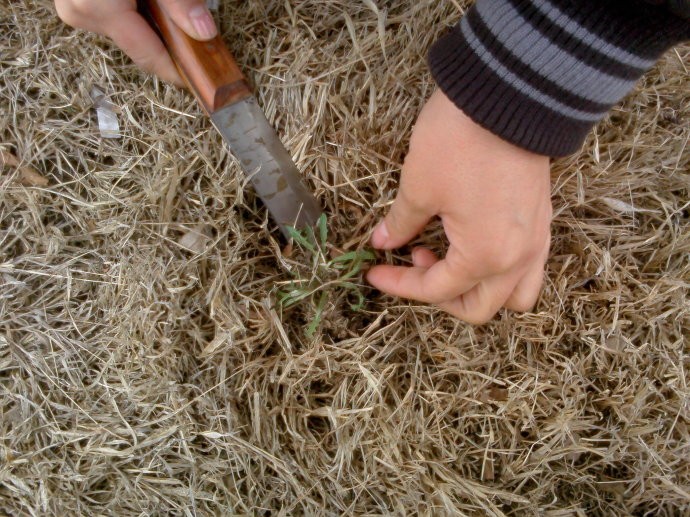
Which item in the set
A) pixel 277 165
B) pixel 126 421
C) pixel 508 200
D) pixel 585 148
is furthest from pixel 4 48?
pixel 585 148

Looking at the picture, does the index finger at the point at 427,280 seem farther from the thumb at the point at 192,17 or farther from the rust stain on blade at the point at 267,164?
the thumb at the point at 192,17

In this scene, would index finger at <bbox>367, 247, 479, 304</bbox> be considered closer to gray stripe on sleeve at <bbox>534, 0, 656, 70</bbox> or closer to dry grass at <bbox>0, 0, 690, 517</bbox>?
dry grass at <bbox>0, 0, 690, 517</bbox>

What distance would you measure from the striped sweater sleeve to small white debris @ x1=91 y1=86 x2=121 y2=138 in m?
0.68

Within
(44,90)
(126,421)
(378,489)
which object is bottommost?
(378,489)

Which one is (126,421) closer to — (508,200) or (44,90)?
(44,90)

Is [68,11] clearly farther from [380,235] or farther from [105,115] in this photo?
[380,235]

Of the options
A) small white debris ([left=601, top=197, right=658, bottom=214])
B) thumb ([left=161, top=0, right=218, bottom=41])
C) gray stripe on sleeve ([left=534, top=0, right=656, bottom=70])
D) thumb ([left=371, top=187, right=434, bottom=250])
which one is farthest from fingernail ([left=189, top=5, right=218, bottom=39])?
small white debris ([left=601, top=197, right=658, bottom=214])

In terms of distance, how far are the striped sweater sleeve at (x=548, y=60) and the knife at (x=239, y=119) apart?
38 centimetres

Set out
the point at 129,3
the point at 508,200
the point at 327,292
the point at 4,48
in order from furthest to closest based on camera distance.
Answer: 1. the point at 4,48
2. the point at 327,292
3. the point at 129,3
4. the point at 508,200

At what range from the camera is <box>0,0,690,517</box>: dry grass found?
43.2 inches

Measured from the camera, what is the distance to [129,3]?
99cm

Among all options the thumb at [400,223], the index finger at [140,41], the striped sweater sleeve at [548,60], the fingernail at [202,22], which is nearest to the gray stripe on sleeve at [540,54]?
the striped sweater sleeve at [548,60]

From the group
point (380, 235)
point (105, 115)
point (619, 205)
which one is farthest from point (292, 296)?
point (619, 205)

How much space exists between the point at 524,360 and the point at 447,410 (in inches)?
7.3
